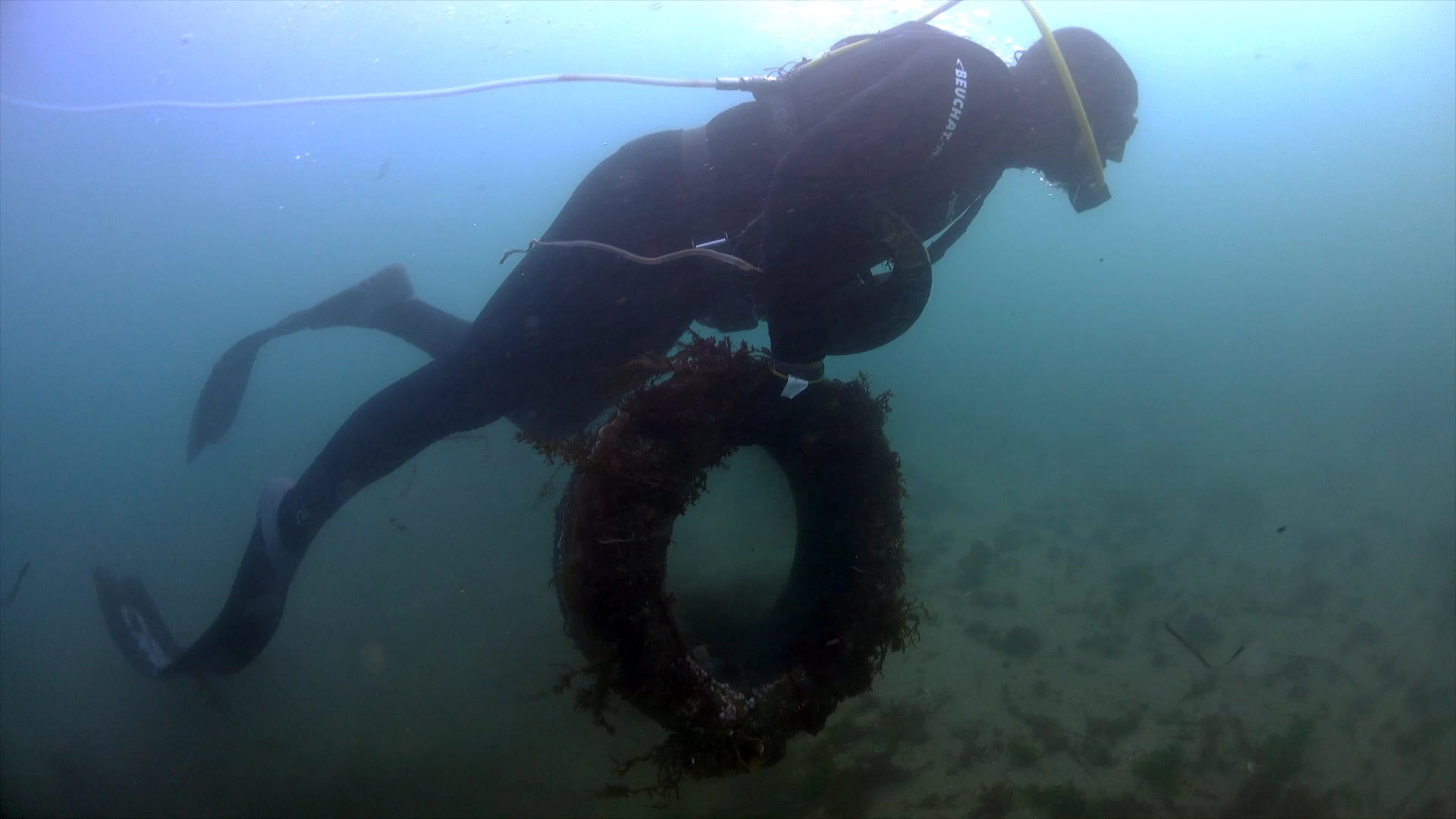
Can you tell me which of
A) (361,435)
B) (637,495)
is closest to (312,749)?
(361,435)

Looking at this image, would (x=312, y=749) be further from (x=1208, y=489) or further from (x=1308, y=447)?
(x=1308, y=447)

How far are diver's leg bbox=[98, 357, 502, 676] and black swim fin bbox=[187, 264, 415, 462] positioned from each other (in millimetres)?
1093

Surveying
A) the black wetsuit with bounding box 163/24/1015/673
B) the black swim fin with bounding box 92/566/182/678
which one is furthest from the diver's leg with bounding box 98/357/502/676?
the black swim fin with bounding box 92/566/182/678

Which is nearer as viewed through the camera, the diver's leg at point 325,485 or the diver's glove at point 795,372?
the diver's glove at point 795,372

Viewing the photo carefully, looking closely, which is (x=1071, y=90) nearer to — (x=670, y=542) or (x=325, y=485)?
(x=670, y=542)

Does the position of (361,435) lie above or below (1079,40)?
below

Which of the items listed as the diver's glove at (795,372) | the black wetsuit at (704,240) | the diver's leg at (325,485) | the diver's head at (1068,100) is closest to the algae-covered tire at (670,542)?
the diver's glove at (795,372)

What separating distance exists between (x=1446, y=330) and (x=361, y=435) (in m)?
11.1

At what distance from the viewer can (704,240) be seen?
244cm

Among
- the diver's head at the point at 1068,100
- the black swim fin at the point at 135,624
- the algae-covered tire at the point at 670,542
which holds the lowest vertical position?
the black swim fin at the point at 135,624

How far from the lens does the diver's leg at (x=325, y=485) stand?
2.68 m

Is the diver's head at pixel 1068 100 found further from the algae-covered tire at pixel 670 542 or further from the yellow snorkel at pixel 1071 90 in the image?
the algae-covered tire at pixel 670 542

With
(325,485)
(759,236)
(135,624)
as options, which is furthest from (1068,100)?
(135,624)

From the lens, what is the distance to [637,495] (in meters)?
2.09
